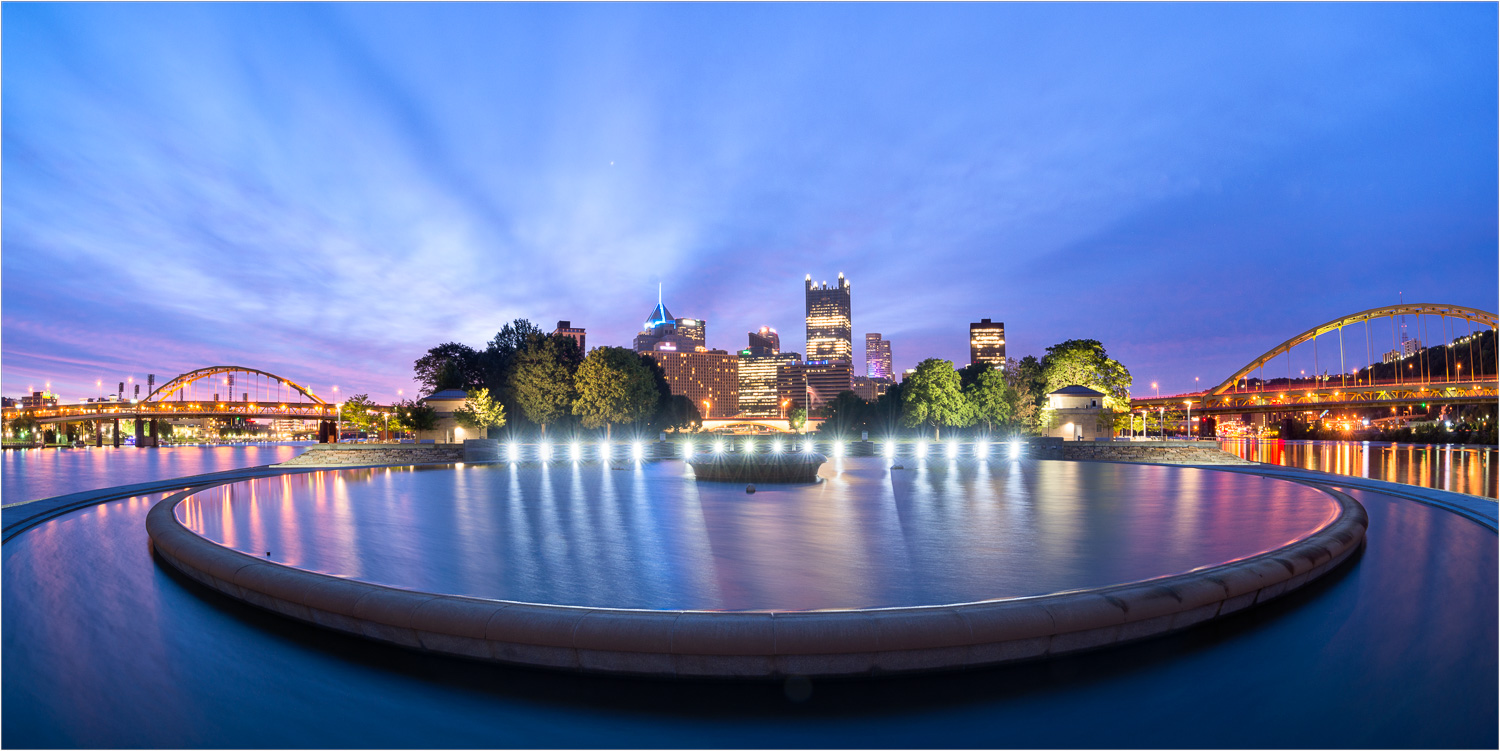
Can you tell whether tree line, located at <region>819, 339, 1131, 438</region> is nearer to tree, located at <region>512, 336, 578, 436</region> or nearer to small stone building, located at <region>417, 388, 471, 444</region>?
tree, located at <region>512, 336, 578, 436</region>

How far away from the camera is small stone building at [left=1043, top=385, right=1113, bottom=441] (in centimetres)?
5294

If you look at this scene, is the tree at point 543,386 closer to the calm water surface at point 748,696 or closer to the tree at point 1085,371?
the tree at point 1085,371

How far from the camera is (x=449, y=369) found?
67.6 meters

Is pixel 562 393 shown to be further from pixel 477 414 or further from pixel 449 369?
pixel 449 369

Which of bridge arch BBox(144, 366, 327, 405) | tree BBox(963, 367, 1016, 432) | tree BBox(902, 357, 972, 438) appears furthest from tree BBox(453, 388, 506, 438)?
bridge arch BBox(144, 366, 327, 405)

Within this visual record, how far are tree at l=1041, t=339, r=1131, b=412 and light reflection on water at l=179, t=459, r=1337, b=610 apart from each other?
39.5 m

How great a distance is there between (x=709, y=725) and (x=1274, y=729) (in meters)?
4.69

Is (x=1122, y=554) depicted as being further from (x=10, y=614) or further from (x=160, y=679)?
(x=10, y=614)

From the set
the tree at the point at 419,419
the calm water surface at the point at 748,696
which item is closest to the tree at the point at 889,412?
the tree at the point at 419,419

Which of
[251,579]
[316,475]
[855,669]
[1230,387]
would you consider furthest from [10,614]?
[1230,387]

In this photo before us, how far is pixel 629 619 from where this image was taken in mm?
6449

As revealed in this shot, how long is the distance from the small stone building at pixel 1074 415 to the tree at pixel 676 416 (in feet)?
135

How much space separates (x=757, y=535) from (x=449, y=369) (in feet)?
204

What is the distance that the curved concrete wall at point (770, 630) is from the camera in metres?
6.23
